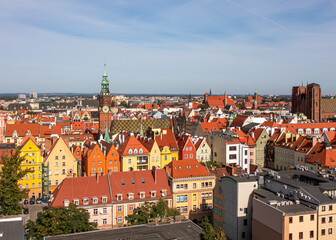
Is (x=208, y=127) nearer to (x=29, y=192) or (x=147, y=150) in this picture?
(x=147, y=150)

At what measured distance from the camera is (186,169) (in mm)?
57844

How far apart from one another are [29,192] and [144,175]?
24.6 metres

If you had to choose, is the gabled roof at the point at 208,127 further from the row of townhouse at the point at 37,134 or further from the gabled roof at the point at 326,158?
the gabled roof at the point at 326,158

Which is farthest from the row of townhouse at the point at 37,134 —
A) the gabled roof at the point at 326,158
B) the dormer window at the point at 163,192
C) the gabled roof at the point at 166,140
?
the gabled roof at the point at 326,158

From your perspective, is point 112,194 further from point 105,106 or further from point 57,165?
point 105,106

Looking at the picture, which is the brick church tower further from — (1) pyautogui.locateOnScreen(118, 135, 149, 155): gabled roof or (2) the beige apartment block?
(2) the beige apartment block

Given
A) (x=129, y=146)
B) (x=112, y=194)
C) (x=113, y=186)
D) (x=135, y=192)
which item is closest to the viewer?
(x=112, y=194)

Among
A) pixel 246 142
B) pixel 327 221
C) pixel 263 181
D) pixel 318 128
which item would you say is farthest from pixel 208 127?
pixel 327 221

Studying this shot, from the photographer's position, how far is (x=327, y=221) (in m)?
40.6

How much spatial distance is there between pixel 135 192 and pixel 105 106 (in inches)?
2399

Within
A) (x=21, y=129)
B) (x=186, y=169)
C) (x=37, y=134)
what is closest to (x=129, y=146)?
(x=186, y=169)

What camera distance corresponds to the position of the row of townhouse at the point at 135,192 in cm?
5053

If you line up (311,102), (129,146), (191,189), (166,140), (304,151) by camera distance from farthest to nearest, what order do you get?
(311,102) < (166,140) < (304,151) < (129,146) < (191,189)

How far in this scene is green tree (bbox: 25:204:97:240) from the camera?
3906 centimetres
